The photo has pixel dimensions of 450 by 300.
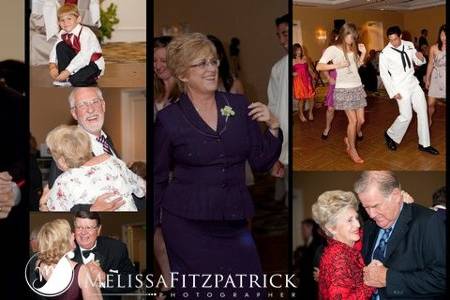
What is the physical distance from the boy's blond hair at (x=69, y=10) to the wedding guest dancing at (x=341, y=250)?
55.7 inches

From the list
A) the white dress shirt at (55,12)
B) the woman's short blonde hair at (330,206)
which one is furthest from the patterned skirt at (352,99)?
the white dress shirt at (55,12)

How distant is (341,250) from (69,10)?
1.65m

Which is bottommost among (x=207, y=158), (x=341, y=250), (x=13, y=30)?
(x=341, y=250)

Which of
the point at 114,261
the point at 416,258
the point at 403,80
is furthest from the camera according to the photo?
the point at 114,261

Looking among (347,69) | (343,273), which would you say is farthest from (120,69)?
(343,273)

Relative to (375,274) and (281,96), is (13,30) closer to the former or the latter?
(281,96)

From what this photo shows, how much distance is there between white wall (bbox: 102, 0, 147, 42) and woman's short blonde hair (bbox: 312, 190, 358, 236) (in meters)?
1.10

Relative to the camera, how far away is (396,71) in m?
3.47

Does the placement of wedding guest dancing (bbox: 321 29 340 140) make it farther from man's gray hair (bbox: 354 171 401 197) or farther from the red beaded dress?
the red beaded dress

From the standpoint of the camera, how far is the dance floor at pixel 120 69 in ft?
11.5

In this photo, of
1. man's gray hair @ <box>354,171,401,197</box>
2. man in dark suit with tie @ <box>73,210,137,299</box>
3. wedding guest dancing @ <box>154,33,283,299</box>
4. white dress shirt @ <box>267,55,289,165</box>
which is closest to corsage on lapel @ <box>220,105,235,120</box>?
wedding guest dancing @ <box>154,33,283,299</box>

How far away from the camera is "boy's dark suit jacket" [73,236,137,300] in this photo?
3.57m

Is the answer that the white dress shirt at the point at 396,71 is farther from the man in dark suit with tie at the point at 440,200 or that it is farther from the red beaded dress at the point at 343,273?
the red beaded dress at the point at 343,273

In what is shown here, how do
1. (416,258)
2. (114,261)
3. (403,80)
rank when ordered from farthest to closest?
1. (114,261)
2. (403,80)
3. (416,258)
